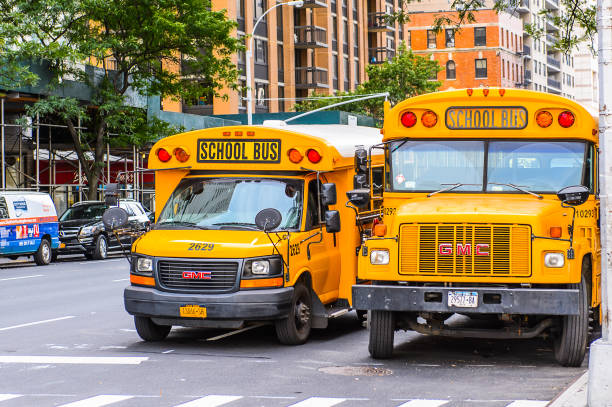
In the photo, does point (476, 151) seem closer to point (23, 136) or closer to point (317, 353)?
point (317, 353)

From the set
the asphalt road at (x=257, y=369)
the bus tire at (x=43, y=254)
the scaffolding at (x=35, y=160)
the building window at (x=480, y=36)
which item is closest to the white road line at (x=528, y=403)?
the asphalt road at (x=257, y=369)

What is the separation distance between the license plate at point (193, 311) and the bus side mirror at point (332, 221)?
1.76 metres

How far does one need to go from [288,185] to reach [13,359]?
3.77m

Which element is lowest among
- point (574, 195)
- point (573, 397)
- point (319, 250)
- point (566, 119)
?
point (573, 397)

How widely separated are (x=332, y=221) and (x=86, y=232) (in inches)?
849

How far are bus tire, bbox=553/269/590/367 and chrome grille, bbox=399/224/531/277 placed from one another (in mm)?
649

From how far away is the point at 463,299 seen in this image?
10211 millimetres

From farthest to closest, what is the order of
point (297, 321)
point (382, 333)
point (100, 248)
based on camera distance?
point (100, 248) → point (297, 321) → point (382, 333)

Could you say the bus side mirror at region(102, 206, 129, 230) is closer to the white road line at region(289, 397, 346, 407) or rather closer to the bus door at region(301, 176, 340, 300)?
the bus door at region(301, 176, 340, 300)

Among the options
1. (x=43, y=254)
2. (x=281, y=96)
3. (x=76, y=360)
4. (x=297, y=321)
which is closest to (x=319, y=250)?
(x=297, y=321)

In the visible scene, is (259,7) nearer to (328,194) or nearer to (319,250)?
(319,250)

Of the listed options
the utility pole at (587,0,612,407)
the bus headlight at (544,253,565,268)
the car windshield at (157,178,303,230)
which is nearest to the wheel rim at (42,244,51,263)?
the car windshield at (157,178,303,230)

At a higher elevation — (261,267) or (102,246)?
(261,267)

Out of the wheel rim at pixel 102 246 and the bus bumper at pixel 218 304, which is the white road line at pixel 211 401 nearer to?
the bus bumper at pixel 218 304
